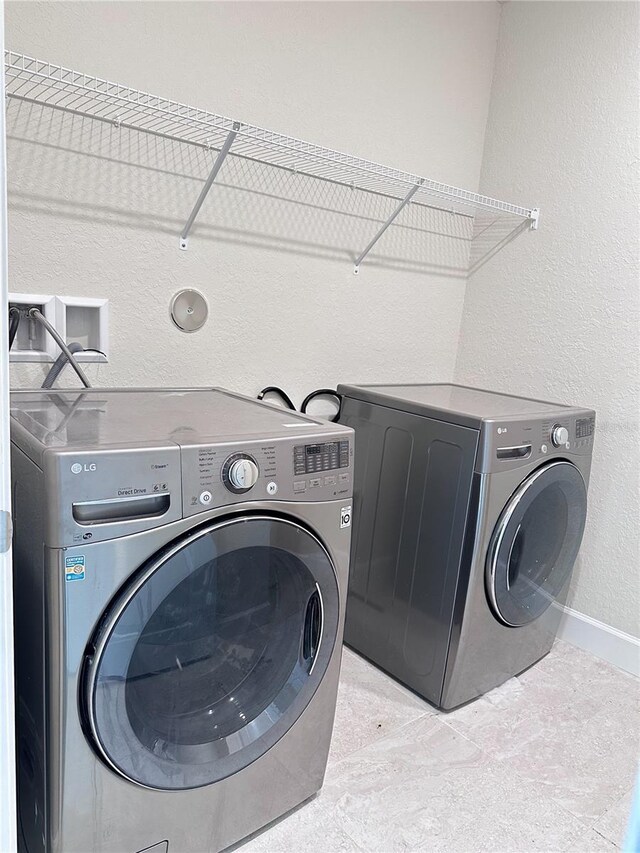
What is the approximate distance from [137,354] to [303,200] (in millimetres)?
755

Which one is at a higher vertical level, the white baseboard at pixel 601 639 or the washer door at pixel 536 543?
the washer door at pixel 536 543

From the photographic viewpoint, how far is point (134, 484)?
1036 mm

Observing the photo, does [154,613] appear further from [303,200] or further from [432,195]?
Answer: [432,195]

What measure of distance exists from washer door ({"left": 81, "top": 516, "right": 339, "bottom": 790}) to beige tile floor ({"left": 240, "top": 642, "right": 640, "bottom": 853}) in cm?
35

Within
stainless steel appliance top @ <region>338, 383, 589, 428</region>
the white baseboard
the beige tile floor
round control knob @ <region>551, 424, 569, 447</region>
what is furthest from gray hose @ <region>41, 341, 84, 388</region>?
the white baseboard

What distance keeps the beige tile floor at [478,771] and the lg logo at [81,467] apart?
3.15 feet

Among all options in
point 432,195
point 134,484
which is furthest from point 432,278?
point 134,484

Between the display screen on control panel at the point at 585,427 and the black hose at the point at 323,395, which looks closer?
the display screen on control panel at the point at 585,427

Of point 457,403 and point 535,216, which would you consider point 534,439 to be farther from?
point 535,216

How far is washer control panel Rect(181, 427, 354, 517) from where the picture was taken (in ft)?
3.61

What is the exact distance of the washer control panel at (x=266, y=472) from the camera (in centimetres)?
110

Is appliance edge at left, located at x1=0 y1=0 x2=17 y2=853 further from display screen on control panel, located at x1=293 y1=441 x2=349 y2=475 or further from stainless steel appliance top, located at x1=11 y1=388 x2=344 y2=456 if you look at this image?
display screen on control panel, located at x1=293 y1=441 x2=349 y2=475

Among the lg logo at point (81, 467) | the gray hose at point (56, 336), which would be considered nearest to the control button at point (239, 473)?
the lg logo at point (81, 467)

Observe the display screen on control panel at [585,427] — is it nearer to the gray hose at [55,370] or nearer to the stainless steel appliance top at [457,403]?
the stainless steel appliance top at [457,403]
